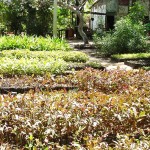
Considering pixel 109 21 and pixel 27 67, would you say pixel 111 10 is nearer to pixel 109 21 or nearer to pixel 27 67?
pixel 109 21

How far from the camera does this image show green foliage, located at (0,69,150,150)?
427cm

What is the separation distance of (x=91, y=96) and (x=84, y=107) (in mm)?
656

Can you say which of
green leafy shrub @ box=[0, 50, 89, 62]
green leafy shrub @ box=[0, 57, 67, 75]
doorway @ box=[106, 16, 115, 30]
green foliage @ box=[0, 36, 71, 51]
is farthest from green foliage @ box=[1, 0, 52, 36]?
green leafy shrub @ box=[0, 57, 67, 75]

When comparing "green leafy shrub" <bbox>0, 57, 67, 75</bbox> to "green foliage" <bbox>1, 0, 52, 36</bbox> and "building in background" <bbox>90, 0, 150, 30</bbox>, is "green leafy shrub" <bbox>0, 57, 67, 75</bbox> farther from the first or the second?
"building in background" <bbox>90, 0, 150, 30</bbox>

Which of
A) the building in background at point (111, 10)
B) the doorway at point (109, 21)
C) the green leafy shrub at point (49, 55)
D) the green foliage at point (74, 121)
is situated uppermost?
the building in background at point (111, 10)

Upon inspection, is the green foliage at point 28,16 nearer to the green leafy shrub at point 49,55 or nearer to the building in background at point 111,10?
the building in background at point 111,10

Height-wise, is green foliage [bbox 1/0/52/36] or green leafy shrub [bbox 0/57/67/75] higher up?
green foliage [bbox 1/0/52/36]

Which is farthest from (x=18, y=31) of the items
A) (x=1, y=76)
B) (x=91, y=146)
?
(x=91, y=146)

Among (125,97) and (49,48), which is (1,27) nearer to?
(49,48)

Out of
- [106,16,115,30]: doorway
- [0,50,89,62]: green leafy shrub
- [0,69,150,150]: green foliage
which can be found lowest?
[0,50,89,62]: green leafy shrub

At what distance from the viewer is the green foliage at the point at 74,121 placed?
427 centimetres

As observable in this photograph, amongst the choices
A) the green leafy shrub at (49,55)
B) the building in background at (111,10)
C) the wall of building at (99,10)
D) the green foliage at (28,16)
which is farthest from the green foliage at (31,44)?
the wall of building at (99,10)

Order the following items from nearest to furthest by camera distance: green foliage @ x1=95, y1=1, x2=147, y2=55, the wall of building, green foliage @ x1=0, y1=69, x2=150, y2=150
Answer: green foliage @ x1=0, y1=69, x2=150, y2=150
green foliage @ x1=95, y1=1, x2=147, y2=55
the wall of building

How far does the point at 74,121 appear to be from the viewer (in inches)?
181
